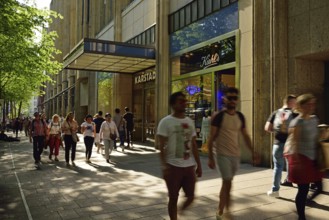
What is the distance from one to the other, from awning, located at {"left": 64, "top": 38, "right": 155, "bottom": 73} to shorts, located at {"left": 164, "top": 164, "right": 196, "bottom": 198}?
1113 cm

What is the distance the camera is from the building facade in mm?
8828

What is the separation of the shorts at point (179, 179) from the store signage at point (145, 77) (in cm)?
1377

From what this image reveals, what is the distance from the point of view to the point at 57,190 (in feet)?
22.3

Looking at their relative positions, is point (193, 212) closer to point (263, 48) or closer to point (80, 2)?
point (263, 48)

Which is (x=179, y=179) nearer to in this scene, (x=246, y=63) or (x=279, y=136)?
(x=279, y=136)

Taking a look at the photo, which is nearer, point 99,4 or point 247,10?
point 247,10

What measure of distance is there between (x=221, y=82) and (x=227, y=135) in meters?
7.52

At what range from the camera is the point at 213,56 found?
11945 millimetres

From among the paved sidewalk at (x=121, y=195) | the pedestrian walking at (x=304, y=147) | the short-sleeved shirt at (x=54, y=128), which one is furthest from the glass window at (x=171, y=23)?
the pedestrian walking at (x=304, y=147)

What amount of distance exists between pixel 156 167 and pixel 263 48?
4702 mm

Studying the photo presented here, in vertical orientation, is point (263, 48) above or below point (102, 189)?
above

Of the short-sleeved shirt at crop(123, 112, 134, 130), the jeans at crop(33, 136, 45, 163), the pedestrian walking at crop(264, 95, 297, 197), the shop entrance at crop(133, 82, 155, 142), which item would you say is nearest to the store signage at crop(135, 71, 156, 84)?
the shop entrance at crop(133, 82, 155, 142)

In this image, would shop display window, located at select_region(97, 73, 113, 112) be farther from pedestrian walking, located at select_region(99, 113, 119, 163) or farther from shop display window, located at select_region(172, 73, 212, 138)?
pedestrian walking, located at select_region(99, 113, 119, 163)

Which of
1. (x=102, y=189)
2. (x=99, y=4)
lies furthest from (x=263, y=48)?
(x=99, y=4)
